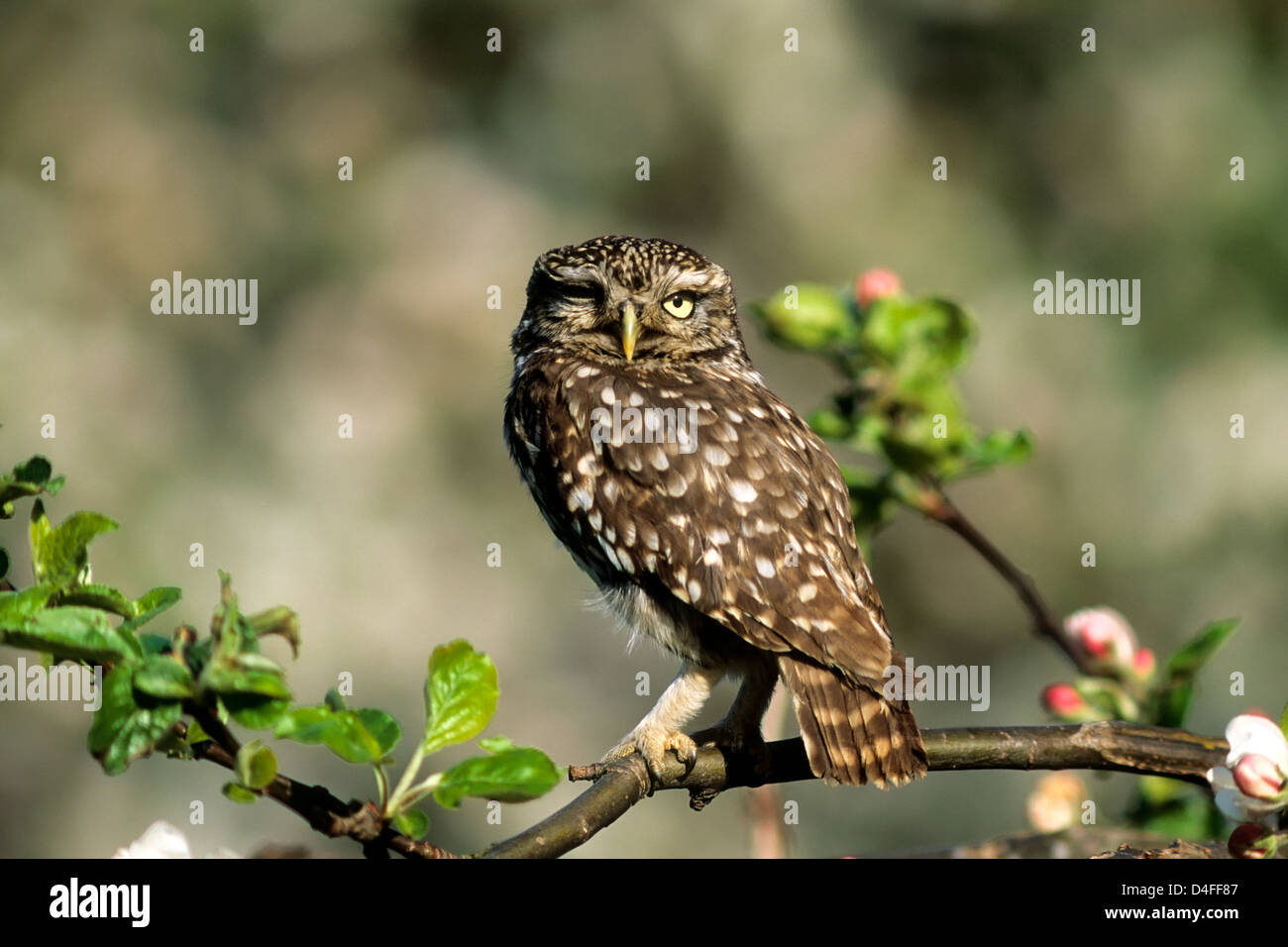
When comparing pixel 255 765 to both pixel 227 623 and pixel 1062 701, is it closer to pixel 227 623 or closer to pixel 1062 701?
pixel 227 623

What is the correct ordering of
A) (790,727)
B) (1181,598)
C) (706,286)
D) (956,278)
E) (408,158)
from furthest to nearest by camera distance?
(408,158)
(956,278)
(1181,598)
(790,727)
(706,286)

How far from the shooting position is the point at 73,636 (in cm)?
148

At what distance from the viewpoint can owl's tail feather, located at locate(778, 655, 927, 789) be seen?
2.69 metres

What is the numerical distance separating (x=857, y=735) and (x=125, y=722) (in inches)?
63.7

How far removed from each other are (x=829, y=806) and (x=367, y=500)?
2.70 m

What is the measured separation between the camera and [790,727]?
13.4 feet

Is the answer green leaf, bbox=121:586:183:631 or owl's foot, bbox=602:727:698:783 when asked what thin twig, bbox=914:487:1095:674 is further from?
green leaf, bbox=121:586:183:631

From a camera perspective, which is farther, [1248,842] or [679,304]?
[679,304]

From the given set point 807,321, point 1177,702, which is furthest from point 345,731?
point 1177,702

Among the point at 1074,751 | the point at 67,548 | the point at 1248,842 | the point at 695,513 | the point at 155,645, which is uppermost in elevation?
the point at 695,513

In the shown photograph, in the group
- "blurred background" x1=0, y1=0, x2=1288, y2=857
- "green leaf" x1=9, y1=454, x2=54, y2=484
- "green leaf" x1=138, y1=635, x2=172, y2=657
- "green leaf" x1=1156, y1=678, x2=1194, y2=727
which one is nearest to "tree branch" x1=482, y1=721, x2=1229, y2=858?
"green leaf" x1=1156, y1=678, x2=1194, y2=727

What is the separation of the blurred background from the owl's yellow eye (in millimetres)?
3220
